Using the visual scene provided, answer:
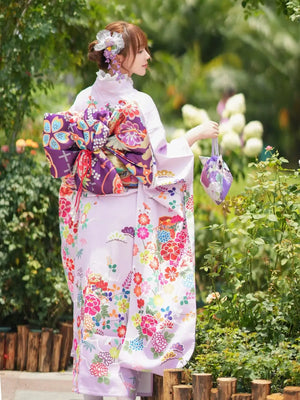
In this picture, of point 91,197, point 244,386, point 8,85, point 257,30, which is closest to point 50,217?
point 8,85

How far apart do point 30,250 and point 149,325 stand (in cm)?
229

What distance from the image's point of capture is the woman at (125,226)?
3.81 metres

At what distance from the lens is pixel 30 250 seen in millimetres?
5934

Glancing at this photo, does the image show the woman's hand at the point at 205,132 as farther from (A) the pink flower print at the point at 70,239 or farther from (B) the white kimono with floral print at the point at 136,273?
(A) the pink flower print at the point at 70,239

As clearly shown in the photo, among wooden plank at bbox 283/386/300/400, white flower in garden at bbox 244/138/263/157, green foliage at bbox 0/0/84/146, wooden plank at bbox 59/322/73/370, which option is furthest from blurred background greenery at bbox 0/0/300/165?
wooden plank at bbox 283/386/300/400

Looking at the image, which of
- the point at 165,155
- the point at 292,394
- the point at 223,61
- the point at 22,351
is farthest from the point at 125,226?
the point at 223,61

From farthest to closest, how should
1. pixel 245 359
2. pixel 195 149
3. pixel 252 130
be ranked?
1. pixel 195 149
2. pixel 252 130
3. pixel 245 359

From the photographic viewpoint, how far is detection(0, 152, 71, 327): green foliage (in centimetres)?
579

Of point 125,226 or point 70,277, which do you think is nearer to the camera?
point 125,226

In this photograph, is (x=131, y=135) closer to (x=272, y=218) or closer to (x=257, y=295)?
(x=272, y=218)

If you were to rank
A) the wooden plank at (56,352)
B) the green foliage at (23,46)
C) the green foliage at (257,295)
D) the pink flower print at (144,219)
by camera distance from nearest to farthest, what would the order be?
the green foliage at (257,295) < the pink flower print at (144,219) < the wooden plank at (56,352) < the green foliage at (23,46)

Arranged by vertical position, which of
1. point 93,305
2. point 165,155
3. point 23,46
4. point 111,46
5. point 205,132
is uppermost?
point 23,46

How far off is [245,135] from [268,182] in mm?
2290

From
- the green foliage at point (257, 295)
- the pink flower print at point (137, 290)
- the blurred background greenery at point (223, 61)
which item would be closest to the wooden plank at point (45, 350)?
the green foliage at point (257, 295)
